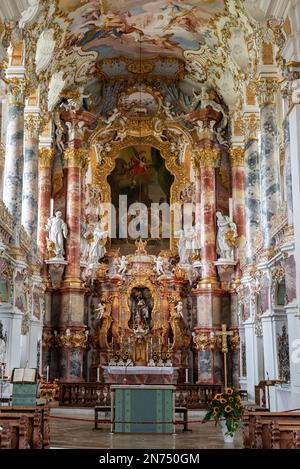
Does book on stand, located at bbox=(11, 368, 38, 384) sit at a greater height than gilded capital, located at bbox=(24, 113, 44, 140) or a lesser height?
lesser

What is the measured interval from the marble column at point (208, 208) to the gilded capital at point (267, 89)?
7.04m

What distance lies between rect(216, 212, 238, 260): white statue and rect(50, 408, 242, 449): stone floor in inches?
394

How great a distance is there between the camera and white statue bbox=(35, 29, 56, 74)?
21.9 meters

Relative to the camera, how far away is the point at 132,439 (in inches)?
519

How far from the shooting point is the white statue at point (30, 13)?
61.9 feet

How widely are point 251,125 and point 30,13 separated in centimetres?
844

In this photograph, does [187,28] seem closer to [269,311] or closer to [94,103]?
[94,103]

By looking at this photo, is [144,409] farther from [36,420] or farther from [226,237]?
[226,237]

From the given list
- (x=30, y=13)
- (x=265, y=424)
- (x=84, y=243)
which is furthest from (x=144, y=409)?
(x=84, y=243)

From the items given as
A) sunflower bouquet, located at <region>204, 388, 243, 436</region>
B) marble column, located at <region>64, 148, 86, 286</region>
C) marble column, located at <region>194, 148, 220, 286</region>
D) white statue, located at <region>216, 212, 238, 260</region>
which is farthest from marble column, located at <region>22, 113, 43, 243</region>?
sunflower bouquet, located at <region>204, 388, 243, 436</region>

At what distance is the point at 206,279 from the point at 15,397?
12873mm

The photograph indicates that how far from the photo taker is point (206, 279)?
2594 centimetres

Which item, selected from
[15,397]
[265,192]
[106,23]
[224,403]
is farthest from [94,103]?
[224,403]

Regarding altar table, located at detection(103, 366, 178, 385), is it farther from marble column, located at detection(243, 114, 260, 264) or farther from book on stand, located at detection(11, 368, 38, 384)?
book on stand, located at detection(11, 368, 38, 384)
